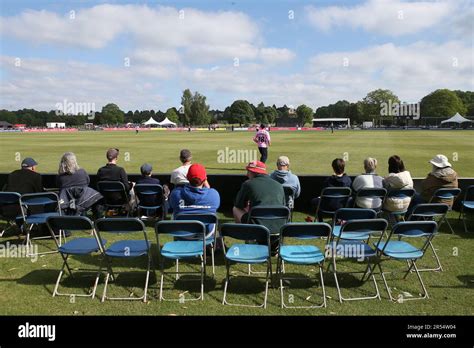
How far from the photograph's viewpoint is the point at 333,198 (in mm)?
6750

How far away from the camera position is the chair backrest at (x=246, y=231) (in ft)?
13.7

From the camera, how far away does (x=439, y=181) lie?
7.26 meters

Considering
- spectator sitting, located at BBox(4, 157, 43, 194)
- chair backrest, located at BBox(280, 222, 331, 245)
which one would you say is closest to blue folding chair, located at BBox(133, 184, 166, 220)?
spectator sitting, located at BBox(4, 157, 43, 194)

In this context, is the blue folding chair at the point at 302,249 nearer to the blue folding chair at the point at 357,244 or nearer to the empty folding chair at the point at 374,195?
the blue folding chair at the point at 357,244

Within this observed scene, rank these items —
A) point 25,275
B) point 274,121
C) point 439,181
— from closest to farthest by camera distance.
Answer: point 25,275
point 439,181
point 274,121

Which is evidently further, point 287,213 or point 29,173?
point 29,173

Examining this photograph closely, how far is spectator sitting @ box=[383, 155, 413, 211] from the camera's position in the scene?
652cm

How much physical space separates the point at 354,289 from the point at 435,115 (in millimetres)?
131662

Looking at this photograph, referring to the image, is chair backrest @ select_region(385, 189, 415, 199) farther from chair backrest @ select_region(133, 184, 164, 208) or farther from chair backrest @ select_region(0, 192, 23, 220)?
chair backrest @ select_region(0, 192, 23, 220)

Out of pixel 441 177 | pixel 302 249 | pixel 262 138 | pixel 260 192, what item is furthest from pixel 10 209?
pixel 262 138

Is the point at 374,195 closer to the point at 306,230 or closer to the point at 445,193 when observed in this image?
the point at 445,193

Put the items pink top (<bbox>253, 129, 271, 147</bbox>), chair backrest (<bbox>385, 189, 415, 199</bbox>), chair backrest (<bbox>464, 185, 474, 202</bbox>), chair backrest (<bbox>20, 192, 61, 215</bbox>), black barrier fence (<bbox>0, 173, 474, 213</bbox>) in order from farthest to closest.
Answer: pink top (<bbox>253, 129, 271, 147</bbox>), black barrier fence (<bbox>0, 173, 474, 213</bbox>), chair backrest (<bbox>464, 185, 474, 202</bbox>), chair backrest (<bbox>385, 189, 415, 199</bbox>), chair backrest (<bbox>20, 192, 61, 215</bbox>)
